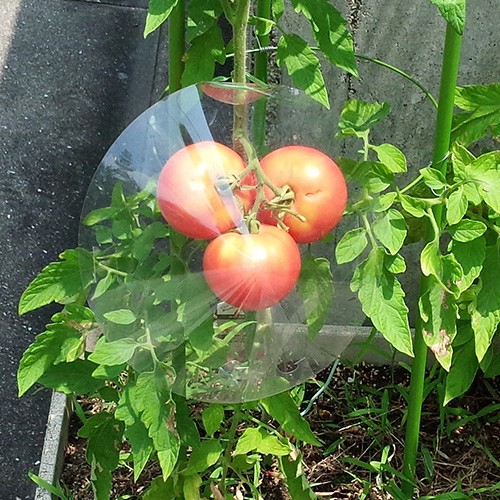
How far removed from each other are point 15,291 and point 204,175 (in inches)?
76.5

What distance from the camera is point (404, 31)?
1927mm

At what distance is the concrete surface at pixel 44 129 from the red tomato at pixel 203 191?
153 cm

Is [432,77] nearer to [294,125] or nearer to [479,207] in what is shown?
[479,207]

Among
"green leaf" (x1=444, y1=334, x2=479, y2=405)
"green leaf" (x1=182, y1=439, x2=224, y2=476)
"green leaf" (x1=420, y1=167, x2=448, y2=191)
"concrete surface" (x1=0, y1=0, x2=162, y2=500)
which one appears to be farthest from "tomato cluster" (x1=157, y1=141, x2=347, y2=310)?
"concrete surface" (x1=0, y1=0, x2=162, y2=500)

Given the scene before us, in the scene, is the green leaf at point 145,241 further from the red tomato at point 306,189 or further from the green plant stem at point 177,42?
the green plant stem at point 177,42

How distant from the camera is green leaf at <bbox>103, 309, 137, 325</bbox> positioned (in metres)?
1.20

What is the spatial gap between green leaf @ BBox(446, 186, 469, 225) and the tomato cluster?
0.31m

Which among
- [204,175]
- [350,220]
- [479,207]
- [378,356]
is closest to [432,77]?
[479,207]

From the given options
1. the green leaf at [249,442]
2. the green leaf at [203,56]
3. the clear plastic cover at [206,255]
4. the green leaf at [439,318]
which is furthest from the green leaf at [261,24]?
the green leaf at [249,442]

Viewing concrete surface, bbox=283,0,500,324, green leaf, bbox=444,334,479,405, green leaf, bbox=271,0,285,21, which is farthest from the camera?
concrete surface, bbox=283,0,500,324

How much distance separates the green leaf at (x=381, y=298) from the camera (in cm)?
124

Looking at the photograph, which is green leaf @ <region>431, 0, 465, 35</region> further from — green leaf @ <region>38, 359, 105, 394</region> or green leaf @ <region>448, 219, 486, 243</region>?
green leaf @ <region>38, 359, 105, 394</region>

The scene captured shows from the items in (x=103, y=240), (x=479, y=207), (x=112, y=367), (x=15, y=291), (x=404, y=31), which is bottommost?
(x=15, y=291)

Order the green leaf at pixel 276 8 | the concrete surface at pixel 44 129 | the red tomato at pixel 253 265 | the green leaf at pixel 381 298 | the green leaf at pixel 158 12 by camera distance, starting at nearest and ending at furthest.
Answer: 1. the red tomato at pixel 253 265
2. the green leaf at pixel 158 12
3. the green leaf at pixel 381 298
4. the green leaf at pixel 276 8
5. the concrete surface at pixel 44 129
